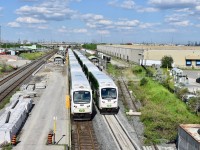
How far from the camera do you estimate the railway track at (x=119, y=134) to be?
20609 millimetres

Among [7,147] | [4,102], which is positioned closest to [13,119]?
[7,147]

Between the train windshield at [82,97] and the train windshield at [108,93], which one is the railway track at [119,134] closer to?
the train windshield at [108,93]

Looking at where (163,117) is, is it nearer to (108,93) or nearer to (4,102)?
(108,93)

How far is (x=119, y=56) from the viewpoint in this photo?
10969 centimetres

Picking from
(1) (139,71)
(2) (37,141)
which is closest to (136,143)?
(2) (37,141)

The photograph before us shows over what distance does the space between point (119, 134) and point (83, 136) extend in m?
2.47

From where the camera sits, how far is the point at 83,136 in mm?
22734

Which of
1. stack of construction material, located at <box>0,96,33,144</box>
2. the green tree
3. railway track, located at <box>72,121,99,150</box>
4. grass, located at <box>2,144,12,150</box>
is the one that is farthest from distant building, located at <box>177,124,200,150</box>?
the green tree

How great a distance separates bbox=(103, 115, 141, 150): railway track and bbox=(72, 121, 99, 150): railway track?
1.39 metres

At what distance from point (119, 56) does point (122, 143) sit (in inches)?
3515

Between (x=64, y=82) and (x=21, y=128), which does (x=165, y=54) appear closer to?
(x=64, y=82)

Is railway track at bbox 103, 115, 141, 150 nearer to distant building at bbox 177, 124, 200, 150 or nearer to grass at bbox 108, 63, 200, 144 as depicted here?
grass at bbox 108, 63, 200, 144

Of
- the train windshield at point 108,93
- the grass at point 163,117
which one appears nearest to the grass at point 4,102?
the train windshield at point 108,93

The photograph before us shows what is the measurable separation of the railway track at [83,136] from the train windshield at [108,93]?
2.49 meters
